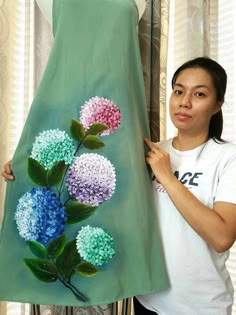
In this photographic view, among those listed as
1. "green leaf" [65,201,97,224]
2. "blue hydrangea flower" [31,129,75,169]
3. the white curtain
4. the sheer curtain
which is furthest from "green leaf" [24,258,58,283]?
the sheer curtain

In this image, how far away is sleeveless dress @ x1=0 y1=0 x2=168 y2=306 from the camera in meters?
0.86

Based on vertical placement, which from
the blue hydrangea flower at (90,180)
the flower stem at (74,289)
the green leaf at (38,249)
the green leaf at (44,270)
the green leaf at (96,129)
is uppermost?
the green leaf at (96,129)

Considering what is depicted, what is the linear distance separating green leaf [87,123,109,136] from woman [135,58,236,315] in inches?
5.3

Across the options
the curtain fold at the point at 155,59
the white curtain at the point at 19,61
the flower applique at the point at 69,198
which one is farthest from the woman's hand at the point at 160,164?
the white curtain at the point at 19,61

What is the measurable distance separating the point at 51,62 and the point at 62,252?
0.44 meters

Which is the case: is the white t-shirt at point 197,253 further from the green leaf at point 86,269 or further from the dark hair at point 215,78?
the green leaf at point 86,269

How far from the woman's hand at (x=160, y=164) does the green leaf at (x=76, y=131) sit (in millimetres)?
173

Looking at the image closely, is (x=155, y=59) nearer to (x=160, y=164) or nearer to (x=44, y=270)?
(x=160, y=164)

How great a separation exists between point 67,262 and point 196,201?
0.31 metres

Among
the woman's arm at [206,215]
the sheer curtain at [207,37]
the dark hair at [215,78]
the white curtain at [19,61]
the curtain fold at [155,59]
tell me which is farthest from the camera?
the sheer curtain at [207,37]

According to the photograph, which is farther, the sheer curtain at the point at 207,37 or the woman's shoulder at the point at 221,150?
the sheer curtain at the point at 207,37

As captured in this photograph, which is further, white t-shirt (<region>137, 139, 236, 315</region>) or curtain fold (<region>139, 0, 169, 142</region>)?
curtain fold (<region>139, 0, 169, 142</region>)

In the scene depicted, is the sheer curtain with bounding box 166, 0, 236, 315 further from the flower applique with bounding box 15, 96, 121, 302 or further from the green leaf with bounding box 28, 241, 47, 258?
the green leaf with bounding box 28, 241, 47, 258

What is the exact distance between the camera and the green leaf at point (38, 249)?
87 cm
